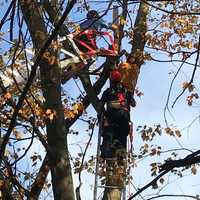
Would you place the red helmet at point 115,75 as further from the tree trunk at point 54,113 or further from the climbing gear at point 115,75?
the tree trunk at point 54,113

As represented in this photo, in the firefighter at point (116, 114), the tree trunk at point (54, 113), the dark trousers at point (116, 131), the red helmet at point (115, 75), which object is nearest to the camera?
the tree trunk at point (54, 113)

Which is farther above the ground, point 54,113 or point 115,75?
point 115,75

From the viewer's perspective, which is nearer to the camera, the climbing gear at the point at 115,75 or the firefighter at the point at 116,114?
the firefighter at the point at 116,114

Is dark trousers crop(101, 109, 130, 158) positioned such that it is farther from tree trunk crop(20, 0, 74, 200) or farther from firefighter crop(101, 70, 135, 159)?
tree trunk crop(20, 0, 74, 200)

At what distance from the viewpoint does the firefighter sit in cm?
838

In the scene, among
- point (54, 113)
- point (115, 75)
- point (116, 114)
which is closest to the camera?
point (54, 113)

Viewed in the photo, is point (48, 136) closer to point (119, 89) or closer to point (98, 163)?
point (98, 163)

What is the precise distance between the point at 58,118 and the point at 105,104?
226cm

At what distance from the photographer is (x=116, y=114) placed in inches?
332

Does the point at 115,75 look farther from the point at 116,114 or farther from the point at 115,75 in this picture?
the point at 116,114

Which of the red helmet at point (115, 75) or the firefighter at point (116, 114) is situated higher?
the red helmet at point (115, 75)

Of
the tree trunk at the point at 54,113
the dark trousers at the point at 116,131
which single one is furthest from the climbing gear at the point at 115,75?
the tree trunk at the point at 54,113

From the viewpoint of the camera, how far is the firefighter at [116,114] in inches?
330

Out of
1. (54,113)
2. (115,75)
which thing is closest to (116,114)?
(115,75)
